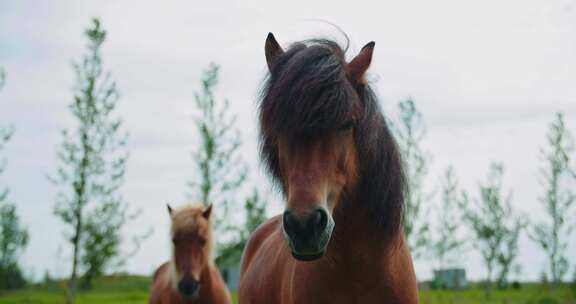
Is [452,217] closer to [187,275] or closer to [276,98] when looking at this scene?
[187,275]

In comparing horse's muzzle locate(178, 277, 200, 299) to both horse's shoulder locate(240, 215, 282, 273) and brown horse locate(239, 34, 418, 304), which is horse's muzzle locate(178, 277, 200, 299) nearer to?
horse's shoulder locate(240, 215, 282, 273)

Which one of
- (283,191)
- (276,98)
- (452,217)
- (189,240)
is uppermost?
(276,98)

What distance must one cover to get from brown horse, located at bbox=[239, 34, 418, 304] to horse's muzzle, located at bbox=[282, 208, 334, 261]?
1cm

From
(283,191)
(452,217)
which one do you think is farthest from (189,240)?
(452,217)

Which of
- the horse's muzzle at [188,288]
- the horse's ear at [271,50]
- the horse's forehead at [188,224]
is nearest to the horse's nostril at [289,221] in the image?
the horse's ear at [271,50]

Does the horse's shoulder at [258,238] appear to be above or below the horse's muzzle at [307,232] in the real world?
below

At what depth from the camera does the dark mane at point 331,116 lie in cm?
349

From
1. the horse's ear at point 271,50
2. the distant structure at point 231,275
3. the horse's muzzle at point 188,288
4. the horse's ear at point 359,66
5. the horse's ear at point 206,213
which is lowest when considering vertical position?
the distant structure at point 231,275

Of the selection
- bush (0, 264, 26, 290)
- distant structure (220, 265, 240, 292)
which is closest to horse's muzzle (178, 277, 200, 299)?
distant structure (220, 265, 240, 292)

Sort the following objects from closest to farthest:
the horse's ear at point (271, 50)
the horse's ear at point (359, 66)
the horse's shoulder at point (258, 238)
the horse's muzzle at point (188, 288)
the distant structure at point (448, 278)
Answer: the horse's ear at point (359, 66) < the horse's ear at point (271, 50) < the horse's shoulder at point (258, 238) < the horse's muzzle at point (188, 288) < the distant structure at point (448, 278)

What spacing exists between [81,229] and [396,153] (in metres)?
17.3

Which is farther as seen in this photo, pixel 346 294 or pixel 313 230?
pixel 346 294

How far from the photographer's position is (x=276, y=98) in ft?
12.1

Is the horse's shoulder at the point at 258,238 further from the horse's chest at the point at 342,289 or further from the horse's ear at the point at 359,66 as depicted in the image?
the horse's ear at the point at 359,66
